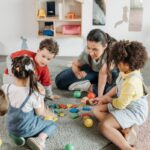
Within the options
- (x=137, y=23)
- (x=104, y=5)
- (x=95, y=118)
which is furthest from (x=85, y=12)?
(x=95, y=118)

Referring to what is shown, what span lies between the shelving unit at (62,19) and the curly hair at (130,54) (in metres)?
1.49

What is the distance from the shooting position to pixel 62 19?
2744mm

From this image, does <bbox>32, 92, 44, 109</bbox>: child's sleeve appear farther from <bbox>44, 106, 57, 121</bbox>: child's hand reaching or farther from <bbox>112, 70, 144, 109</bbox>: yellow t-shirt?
<bbox>112, 70, 144, 109</bbox>: yellow t-shirt

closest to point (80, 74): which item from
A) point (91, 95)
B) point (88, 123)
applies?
point (91, 95)

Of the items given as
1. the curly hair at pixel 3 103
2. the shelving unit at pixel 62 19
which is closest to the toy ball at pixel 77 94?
the curly hair at pixel 3 103

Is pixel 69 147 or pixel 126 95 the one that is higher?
pixel 126 95

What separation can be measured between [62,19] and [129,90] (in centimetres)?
161

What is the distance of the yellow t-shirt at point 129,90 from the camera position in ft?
4.25

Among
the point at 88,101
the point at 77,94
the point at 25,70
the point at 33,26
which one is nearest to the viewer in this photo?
the point at 25,70

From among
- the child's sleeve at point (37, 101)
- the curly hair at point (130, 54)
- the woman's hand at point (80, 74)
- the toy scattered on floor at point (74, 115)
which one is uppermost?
the curly hair at point (130, 54)

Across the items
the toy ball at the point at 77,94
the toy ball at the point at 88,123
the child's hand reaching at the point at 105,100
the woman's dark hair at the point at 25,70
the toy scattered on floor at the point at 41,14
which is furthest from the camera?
the toy scattered on floor at the point at 41,14

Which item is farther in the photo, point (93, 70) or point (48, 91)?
point (93, 70)

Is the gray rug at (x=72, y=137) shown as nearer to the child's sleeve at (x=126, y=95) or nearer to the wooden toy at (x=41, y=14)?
the child's sleeve at (x=126, y=95)

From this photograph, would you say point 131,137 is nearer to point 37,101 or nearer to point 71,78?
point 37,101
